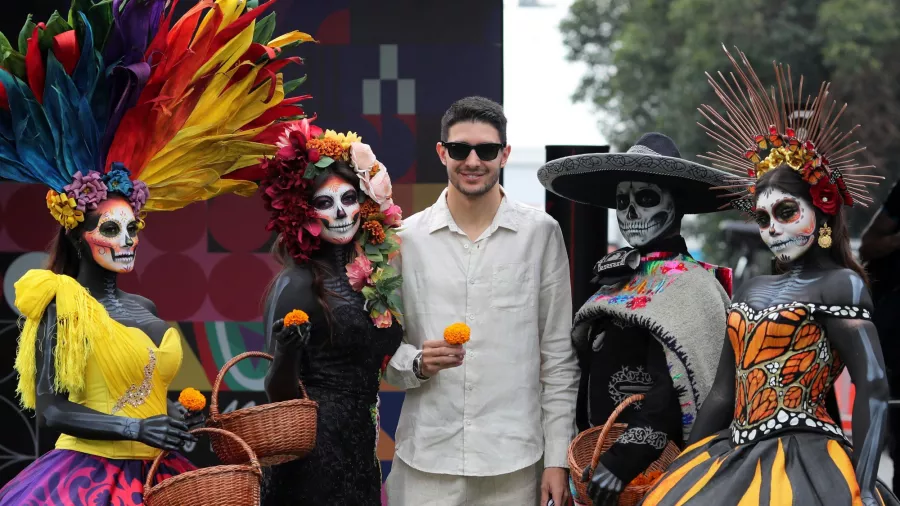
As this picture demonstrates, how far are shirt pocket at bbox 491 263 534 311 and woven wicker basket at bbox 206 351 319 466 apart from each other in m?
0.93

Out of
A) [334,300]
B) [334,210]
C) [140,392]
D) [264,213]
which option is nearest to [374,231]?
[334,210]

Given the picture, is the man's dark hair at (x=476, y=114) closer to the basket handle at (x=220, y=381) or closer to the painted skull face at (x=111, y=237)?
the basket handle at (x=220, y=381)

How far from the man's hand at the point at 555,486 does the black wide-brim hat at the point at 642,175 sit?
3.77 ft

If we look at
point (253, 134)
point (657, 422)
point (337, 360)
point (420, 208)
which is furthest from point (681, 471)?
point (420, 208)

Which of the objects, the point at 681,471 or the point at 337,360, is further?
the point at 337,360

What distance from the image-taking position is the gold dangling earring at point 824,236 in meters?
4.17

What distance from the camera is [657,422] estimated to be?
4.45 m

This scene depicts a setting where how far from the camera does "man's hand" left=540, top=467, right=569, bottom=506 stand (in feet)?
15.6

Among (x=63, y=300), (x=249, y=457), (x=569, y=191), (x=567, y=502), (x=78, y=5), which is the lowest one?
(x=567, y=502)

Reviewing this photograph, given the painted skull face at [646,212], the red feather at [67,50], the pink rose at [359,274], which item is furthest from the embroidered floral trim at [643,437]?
the red feather at [67,50]

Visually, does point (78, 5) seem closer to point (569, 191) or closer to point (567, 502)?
point (569, 191)

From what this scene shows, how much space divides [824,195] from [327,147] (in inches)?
70.3

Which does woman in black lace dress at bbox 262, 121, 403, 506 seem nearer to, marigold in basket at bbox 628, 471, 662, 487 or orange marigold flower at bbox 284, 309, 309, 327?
orange marigold flower at bbox 284, 309, 309, 327

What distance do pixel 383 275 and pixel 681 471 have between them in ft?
4.25
